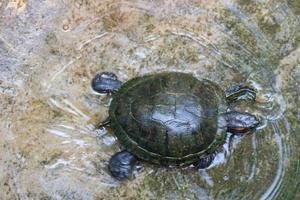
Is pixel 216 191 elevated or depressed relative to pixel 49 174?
elevated

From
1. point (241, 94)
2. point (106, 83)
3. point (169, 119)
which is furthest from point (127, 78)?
point (241, 94)

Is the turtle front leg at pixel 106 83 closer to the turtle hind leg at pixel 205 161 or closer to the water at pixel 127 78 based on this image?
the water at pixel 127 78

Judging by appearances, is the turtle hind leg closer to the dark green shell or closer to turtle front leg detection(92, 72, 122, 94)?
the dark green shell

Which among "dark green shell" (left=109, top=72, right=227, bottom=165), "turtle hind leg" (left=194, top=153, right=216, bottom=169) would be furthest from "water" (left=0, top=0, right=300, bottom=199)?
"dark green shell" (left=109, top=72, right=227, bottom=165)

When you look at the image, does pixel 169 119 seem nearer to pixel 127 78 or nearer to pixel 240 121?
pixel 240 121

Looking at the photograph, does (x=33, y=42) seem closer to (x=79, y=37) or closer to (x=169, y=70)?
(x=79, y=37)

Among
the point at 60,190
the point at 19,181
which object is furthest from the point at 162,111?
the point at 19,181

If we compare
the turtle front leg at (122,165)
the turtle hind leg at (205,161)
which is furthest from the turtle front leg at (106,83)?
the turtle hind leg at (205,161)
